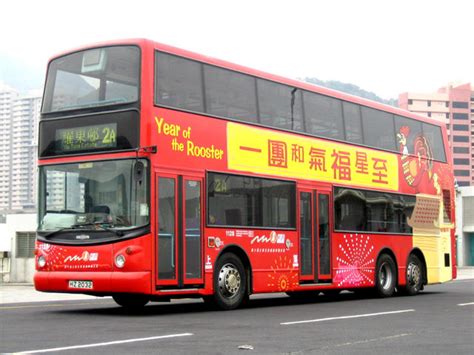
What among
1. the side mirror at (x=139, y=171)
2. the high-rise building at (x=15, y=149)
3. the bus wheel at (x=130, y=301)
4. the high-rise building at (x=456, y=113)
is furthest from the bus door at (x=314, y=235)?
the high-rise building at (x=456, y=113)

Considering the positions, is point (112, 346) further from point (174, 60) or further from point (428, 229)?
point (428, 229)

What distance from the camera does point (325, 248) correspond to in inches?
720

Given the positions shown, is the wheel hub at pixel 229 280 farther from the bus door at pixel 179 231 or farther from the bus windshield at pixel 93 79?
the bus windshield at pixel 93 79

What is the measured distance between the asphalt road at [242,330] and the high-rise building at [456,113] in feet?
519

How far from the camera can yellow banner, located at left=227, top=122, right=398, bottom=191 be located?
1600cm

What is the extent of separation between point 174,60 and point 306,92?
4364 mm

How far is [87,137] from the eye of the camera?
1423 centimetres

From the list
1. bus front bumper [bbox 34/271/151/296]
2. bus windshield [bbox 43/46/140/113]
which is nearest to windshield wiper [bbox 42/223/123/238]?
bus front bumper [bbox 34/271/151/296]

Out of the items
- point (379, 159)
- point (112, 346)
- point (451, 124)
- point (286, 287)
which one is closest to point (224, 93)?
point (286, 287)

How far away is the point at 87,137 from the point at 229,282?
358cm

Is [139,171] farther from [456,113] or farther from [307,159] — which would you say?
[456,113]

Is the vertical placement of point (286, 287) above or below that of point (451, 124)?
below

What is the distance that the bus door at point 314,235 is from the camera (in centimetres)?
1761

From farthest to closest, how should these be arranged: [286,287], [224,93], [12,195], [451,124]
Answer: [451,124], [12,195], [286,287], [224,93]
